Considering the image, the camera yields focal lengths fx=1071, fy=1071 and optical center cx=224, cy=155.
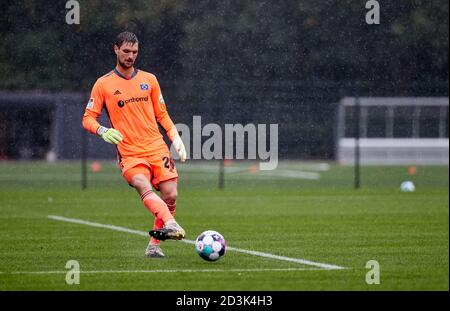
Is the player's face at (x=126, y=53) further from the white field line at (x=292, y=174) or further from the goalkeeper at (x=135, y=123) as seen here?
the white field line at (x=292, y=174)

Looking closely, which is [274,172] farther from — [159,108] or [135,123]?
[135,123]

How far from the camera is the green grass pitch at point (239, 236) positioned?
984 centimetres

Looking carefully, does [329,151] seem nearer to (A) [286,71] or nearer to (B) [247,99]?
(A) [286,71]

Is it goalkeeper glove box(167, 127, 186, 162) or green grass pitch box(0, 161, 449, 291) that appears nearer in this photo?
green grass pitch box(0, 161, 449, 291)

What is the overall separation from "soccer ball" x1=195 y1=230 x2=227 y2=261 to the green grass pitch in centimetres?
15

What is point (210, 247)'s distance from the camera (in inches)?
440

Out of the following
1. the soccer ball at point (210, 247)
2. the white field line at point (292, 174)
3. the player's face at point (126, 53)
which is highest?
the player's face at point (126, 53)

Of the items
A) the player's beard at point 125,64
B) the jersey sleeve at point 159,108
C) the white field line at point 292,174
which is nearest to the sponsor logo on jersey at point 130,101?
the jersey sleeve at point 159,108

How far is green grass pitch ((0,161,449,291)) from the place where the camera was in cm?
984

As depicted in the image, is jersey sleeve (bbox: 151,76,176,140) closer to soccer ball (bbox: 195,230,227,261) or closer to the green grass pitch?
soccer ball (bbox: 195,230,227,261)

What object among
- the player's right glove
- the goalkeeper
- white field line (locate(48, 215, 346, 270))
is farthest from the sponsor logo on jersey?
white field line (locate(48, 215, 346, 270))

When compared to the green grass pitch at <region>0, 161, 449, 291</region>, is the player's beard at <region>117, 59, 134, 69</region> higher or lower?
higher

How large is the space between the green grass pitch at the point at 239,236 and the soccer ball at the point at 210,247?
0.15 m
